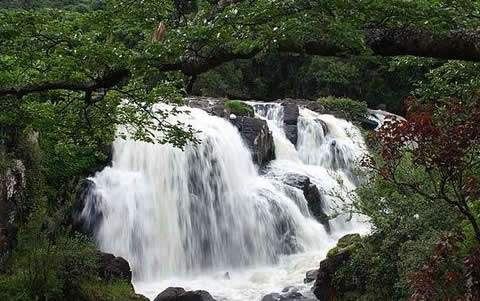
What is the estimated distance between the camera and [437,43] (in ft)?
14.3

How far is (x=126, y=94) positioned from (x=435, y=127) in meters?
4.44

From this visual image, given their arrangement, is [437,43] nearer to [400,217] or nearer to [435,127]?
[435,127]

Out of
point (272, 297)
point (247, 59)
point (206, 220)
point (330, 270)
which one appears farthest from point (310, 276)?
point (247, 59)

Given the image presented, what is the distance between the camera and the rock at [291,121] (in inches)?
931

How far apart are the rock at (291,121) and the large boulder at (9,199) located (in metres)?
14.1

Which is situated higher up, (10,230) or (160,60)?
(160,60)

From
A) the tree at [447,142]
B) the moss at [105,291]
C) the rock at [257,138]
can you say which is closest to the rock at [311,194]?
the rock at [257,138]

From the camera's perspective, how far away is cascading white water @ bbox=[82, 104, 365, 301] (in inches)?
547

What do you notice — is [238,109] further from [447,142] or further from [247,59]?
[447,142]

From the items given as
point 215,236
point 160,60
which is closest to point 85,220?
point 215,236

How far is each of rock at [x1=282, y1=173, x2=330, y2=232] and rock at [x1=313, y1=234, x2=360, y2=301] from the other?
5885 mm

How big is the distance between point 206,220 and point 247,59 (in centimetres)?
1025

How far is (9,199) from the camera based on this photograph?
10.8 m

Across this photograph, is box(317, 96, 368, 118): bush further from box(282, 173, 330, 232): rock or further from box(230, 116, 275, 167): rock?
box(282, 173, 330, 232): rock
